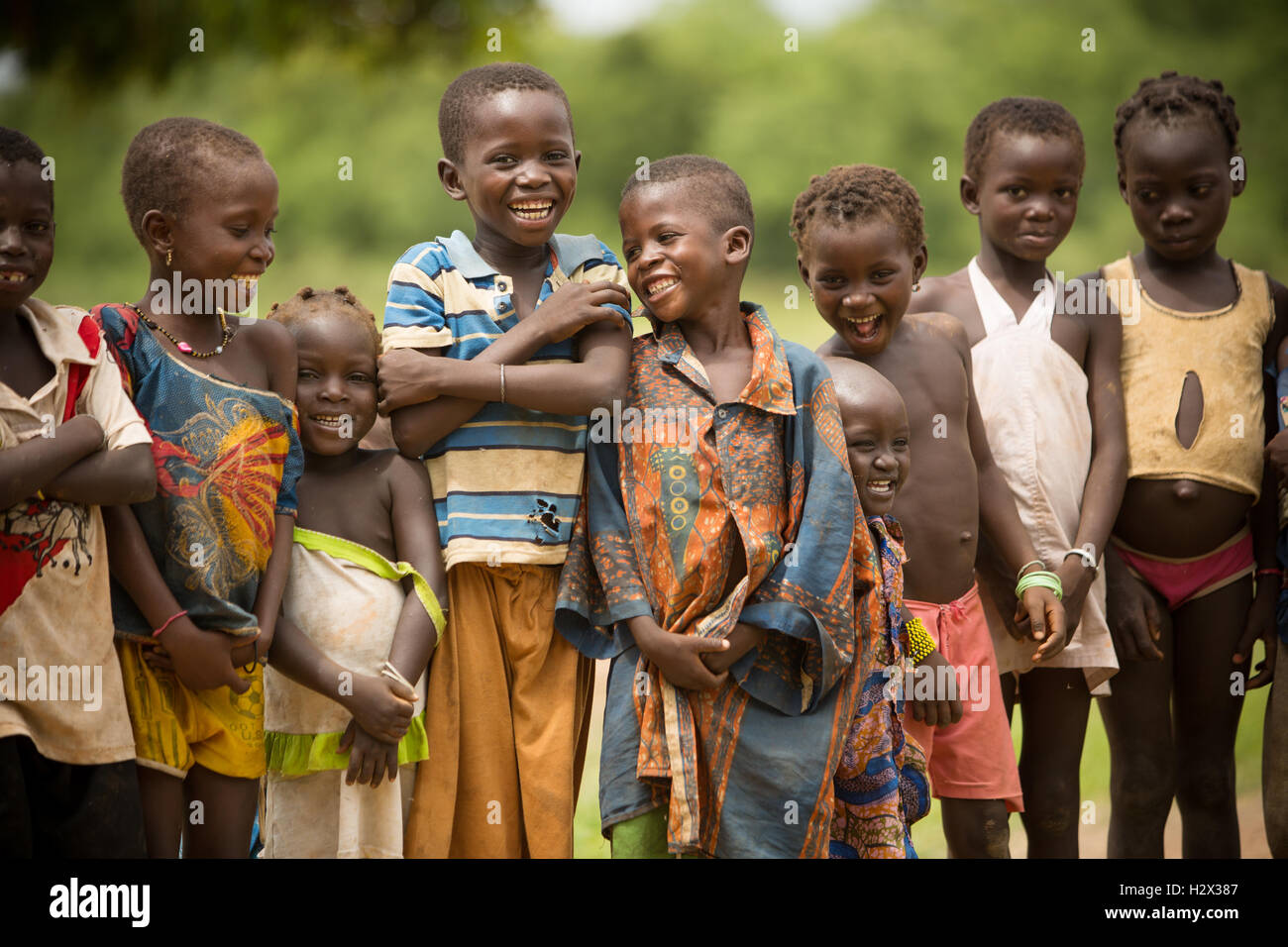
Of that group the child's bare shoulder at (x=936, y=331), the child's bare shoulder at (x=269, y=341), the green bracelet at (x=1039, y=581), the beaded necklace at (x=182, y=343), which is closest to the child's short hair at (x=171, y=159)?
the beaded necklace at (x=182, y=343)

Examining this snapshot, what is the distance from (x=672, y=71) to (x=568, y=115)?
11.7 m

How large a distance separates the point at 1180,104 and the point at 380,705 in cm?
269

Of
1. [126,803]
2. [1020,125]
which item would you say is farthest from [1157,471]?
[126,803]

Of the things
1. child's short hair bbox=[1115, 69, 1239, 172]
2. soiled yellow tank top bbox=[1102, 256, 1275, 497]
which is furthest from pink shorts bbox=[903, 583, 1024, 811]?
child's short hair bbox=[1115, 69, 1239, 172]

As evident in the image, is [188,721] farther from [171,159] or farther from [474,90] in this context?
[474,90]

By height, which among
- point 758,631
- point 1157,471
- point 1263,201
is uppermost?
point 1263,201

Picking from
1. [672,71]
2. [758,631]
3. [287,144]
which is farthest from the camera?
[672,71]

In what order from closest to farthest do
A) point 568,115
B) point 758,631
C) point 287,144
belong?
point 758,631 → point 568,115 → point 287,144

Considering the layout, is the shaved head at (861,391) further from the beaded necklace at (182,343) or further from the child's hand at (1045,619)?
the beaded necklace at (182,343)

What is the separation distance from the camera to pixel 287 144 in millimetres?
12422

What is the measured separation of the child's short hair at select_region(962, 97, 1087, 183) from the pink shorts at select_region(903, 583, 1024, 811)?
129cm

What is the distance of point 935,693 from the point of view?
318 cm
